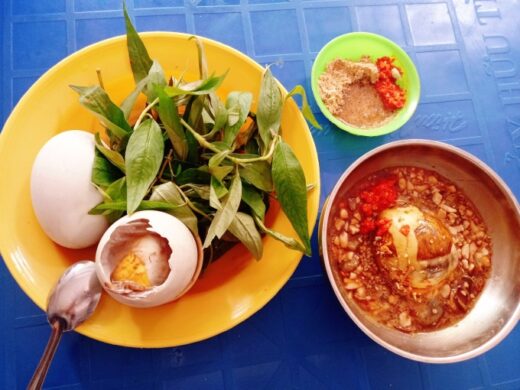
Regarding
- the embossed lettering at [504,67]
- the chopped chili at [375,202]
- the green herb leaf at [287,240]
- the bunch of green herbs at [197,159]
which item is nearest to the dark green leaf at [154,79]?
the bunch of green herbs at [197,159]

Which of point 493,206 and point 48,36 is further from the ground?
point 48,36

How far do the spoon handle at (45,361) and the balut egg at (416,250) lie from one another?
0.43m

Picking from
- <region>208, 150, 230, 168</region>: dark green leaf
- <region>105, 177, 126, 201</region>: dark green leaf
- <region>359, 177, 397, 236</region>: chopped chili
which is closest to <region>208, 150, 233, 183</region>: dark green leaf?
<region>208, 150, 230, 168</region>: dark green leaf

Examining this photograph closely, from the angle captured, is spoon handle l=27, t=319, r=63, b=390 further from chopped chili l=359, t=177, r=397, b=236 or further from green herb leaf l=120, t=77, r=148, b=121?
chopped chili l=359, t=177, r=397, b=236

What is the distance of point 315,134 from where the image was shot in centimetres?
78

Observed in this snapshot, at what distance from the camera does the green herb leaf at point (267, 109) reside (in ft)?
1.99

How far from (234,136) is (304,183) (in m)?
0.11

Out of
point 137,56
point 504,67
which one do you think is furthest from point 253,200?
point 504,67

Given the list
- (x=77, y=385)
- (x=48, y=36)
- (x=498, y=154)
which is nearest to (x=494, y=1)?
(x=498, y=154)

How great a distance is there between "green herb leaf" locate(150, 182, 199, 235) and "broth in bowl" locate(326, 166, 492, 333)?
0.67 feet

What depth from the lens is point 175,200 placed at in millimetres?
567

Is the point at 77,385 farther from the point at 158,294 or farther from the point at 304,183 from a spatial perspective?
the point at 304,183

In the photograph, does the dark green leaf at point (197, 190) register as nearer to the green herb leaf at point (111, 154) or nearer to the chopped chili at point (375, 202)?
the green herb leaf at point (111, 154)

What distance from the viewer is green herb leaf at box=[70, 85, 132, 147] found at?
564 mm
